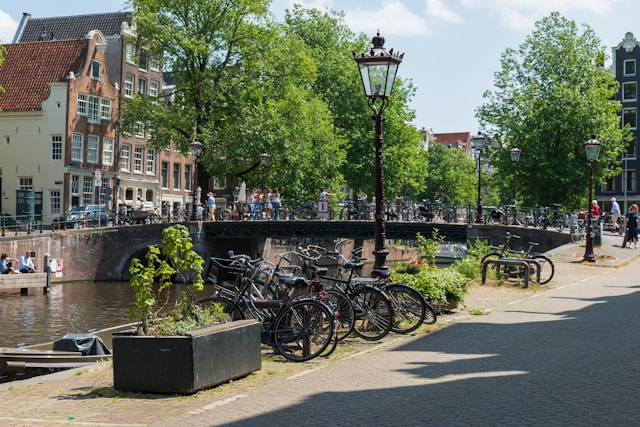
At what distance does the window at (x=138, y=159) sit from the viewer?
178ft

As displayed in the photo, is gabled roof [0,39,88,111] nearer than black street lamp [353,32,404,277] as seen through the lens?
No

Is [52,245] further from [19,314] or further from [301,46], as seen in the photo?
[301,46]

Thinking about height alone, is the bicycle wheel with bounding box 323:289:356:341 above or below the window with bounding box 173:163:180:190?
below

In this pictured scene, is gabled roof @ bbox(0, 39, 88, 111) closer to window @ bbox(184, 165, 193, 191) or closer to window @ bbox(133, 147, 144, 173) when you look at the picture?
window @ bbox(133, 147, 144, 173)

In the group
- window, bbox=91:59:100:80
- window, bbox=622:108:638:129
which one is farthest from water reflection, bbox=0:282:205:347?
window, bbox=622:108:638:129

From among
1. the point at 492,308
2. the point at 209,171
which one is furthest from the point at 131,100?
the point at 492,308

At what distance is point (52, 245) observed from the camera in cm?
3775

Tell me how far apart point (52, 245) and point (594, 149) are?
80.9ft

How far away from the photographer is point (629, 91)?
65.6 m

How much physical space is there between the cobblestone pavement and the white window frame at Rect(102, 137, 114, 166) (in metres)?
41.7

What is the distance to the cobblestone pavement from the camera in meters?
6.83

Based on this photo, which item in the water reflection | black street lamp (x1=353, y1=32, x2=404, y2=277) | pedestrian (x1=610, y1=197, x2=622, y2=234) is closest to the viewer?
black street lamp (x1=353, y1=32, x2=404, y2=277)

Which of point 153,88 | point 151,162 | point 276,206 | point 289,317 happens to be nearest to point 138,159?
point 151,162

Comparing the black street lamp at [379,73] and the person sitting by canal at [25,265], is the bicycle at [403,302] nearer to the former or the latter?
the black street lamp at [379,73]
